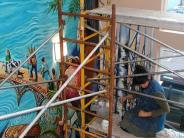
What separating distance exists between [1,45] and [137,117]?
210 centimetres

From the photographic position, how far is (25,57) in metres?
4.66

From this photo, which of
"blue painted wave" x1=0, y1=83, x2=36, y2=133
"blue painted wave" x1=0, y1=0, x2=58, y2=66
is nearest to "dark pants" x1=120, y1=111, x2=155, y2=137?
"blue painted wave" x1=0, y1=83, x2=36, y2=133

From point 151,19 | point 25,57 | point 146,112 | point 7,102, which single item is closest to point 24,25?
point 25,57

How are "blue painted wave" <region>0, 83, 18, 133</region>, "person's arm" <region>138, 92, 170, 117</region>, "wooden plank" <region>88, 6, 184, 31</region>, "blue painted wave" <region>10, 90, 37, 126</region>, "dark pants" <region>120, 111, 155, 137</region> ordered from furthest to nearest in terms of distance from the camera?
"blue painted wave" <region>10, 90, 37, 126</region>, "dark pants" <region>120, 111, 155, 137</region>, "blue painted wave" <region>0, 83, 18, 133</region>, "person's arm" <region>138, 92, 170, 117</region>, "wooden plank" <region>88, 6, 184, 31</region>

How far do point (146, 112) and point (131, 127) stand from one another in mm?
497

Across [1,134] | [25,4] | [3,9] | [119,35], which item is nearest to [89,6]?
[119,35]

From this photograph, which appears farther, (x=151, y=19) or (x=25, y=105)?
(x=25, y=105)

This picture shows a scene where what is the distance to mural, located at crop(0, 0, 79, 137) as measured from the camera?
4371 millimetres

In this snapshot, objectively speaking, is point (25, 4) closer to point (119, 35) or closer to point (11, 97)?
point (11, 97)

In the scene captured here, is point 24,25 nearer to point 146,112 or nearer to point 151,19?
point 151,19

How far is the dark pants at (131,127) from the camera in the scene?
4.56m

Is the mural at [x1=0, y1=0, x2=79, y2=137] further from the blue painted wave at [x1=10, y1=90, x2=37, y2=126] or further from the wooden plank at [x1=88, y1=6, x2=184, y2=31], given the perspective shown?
the wooden plank at [x1=88, y1=6, x2=184, y2=31]

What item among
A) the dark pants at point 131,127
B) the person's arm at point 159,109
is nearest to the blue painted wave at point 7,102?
the dark pants at point 131,127

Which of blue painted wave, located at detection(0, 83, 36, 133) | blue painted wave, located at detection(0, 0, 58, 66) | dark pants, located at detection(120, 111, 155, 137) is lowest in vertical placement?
dark pants, located at detection(120, 111, 155, 137)
